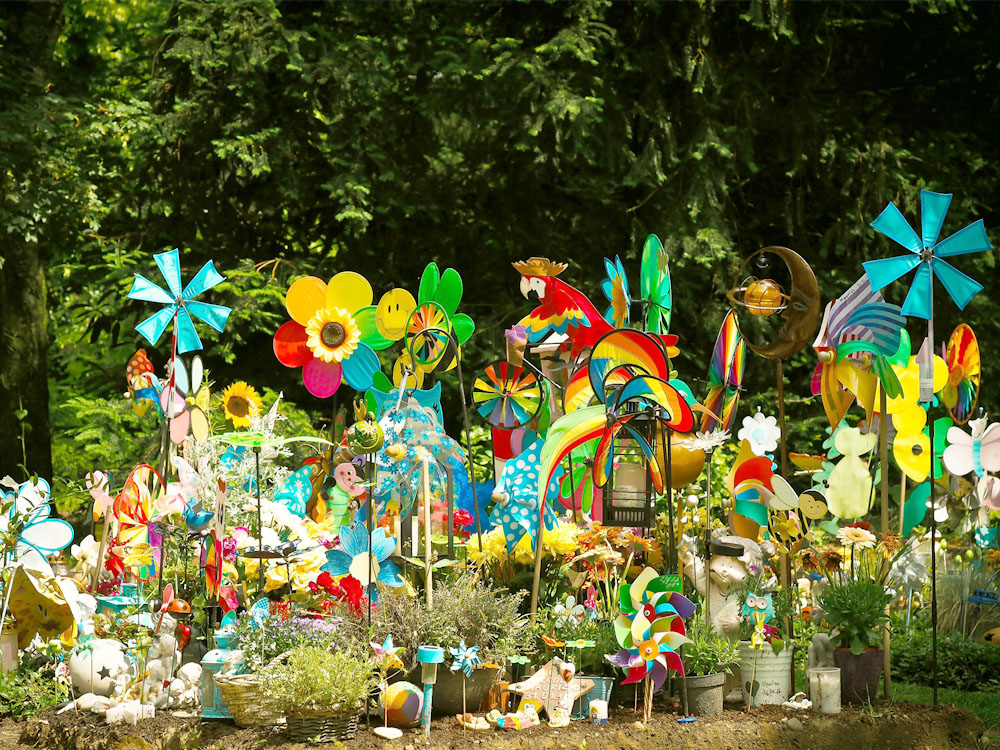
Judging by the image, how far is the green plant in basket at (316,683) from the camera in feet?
12.7

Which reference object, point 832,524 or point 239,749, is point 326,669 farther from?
point 832,524

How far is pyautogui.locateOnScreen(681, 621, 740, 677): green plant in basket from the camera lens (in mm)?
4422

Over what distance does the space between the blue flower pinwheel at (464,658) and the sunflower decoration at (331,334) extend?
141cm

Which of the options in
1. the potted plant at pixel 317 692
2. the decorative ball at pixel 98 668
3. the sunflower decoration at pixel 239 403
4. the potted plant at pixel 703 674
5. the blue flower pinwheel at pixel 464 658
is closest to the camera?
the potted plant at pixel 317 692

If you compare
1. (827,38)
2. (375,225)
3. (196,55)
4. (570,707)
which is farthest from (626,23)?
(570,707)

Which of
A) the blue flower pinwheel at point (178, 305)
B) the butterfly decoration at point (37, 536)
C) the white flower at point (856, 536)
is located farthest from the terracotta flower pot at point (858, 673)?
the butterfly decoration at point (37, 536)

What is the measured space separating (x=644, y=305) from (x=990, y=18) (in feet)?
21.3

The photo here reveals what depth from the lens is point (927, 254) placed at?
469 centimetres

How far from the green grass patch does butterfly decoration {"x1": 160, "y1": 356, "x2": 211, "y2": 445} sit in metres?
3.78

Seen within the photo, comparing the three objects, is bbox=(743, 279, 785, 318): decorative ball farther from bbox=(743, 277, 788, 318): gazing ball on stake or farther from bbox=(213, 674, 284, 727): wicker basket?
bbox=(213, 674, 284, 727): wicker basket

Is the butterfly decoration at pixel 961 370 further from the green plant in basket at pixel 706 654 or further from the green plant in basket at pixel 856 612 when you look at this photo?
the green plant in basket at pixel 706 654

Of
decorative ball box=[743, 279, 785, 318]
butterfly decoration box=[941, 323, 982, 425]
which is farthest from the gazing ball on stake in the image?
butterfly decoration box=[941, 323, 982, 425]

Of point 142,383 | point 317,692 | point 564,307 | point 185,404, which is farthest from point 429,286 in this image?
point 317,692

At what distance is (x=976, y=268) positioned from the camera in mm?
9680
